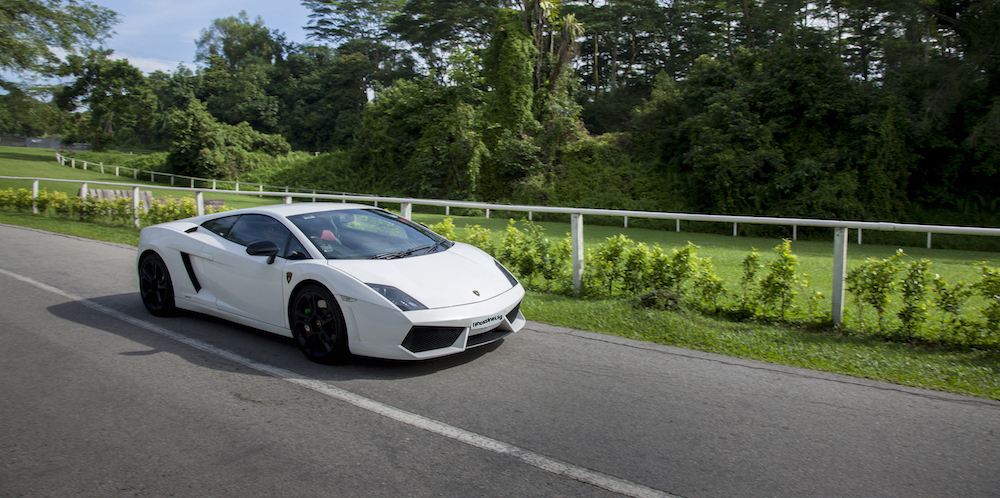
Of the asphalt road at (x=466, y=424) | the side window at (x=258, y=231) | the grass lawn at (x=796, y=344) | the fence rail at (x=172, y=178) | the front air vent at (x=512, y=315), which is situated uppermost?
the fence rail at (x=172, y=178)

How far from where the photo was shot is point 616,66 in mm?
48750

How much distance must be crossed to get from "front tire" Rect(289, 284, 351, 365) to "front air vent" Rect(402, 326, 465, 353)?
595 millimetres

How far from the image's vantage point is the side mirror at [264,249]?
5.51 metres

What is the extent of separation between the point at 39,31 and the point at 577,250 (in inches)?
1663

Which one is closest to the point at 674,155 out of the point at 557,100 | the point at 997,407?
the point at 557,100

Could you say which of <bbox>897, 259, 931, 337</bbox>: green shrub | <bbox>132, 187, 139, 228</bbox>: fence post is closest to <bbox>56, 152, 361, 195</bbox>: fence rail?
<bbox>132, 187, 139, 228</bbox>: fence post

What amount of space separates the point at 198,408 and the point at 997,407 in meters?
5.76

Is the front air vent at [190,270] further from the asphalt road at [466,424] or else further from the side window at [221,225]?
the asphalt road at [466,424]

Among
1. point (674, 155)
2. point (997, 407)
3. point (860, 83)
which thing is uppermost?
point (860, 83)

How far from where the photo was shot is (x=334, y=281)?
5.09 meters

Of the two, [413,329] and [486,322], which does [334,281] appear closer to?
[413,329]

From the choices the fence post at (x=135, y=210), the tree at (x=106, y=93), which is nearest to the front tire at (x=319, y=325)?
the fence post at (x=135, y=210)

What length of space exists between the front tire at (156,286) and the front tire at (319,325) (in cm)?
213

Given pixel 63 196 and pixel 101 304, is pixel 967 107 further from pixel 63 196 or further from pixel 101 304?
pixel 63 196
